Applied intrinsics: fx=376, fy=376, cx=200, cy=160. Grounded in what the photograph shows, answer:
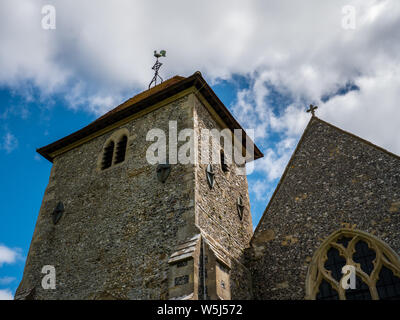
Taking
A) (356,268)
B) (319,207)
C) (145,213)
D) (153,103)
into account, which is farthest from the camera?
(153,103)

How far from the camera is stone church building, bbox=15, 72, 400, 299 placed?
8.19m

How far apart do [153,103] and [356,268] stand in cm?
728

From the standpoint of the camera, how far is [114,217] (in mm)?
10008

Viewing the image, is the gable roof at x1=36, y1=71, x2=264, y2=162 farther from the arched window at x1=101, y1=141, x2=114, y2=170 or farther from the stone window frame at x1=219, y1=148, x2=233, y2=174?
the stone window frame at x1=219, y1=148, x2=233, y2=174

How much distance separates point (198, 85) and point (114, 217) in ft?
14.8

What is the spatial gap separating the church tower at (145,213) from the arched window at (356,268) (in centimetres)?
175

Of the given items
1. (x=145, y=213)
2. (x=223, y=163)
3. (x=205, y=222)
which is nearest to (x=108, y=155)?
(x=145, y=213)

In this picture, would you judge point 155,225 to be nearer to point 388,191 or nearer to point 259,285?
point 259,285

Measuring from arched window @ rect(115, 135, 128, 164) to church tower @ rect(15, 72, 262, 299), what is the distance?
37 millimetres

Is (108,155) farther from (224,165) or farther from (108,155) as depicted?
(224,165)

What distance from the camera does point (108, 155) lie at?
12023 millimetres

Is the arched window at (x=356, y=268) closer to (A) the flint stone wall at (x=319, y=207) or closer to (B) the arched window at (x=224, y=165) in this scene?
(A) the flint stone wall at (x=319, y=207)

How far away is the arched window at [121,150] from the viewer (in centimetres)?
1155
